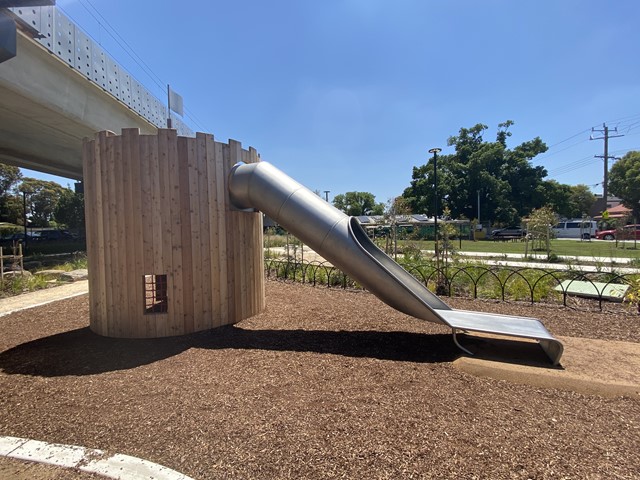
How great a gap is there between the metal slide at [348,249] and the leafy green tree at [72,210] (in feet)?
150

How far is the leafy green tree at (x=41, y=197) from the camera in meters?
53.9

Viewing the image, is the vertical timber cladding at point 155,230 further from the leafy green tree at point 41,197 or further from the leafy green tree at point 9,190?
the leafy green tree at point 41,197

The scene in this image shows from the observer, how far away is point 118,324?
6035mm

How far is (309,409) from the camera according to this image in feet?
11.3

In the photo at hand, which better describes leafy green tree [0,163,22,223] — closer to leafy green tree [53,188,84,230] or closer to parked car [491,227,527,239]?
leafy green tree [53,188,84,230]

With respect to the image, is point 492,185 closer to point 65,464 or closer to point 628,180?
point 628,180

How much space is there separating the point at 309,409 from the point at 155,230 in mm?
4132

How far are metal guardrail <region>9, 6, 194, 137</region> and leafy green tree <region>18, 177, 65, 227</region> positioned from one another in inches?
1897

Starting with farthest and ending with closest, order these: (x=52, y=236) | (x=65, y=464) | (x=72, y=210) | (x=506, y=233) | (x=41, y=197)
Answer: (x=41, y=197) < (x=72, y=210) < (x=506, y=233) < (x=52, y=236) < (x=65, y=464)

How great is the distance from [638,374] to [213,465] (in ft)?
16.8

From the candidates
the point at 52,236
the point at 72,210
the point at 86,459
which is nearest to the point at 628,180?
the point at 86,459

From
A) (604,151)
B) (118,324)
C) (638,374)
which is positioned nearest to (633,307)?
(638,374)

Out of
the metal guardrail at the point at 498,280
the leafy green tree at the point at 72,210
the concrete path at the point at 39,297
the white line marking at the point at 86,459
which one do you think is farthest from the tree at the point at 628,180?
the leafy green tree at the point at 72,210

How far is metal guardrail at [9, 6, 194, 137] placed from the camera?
33.4ft
